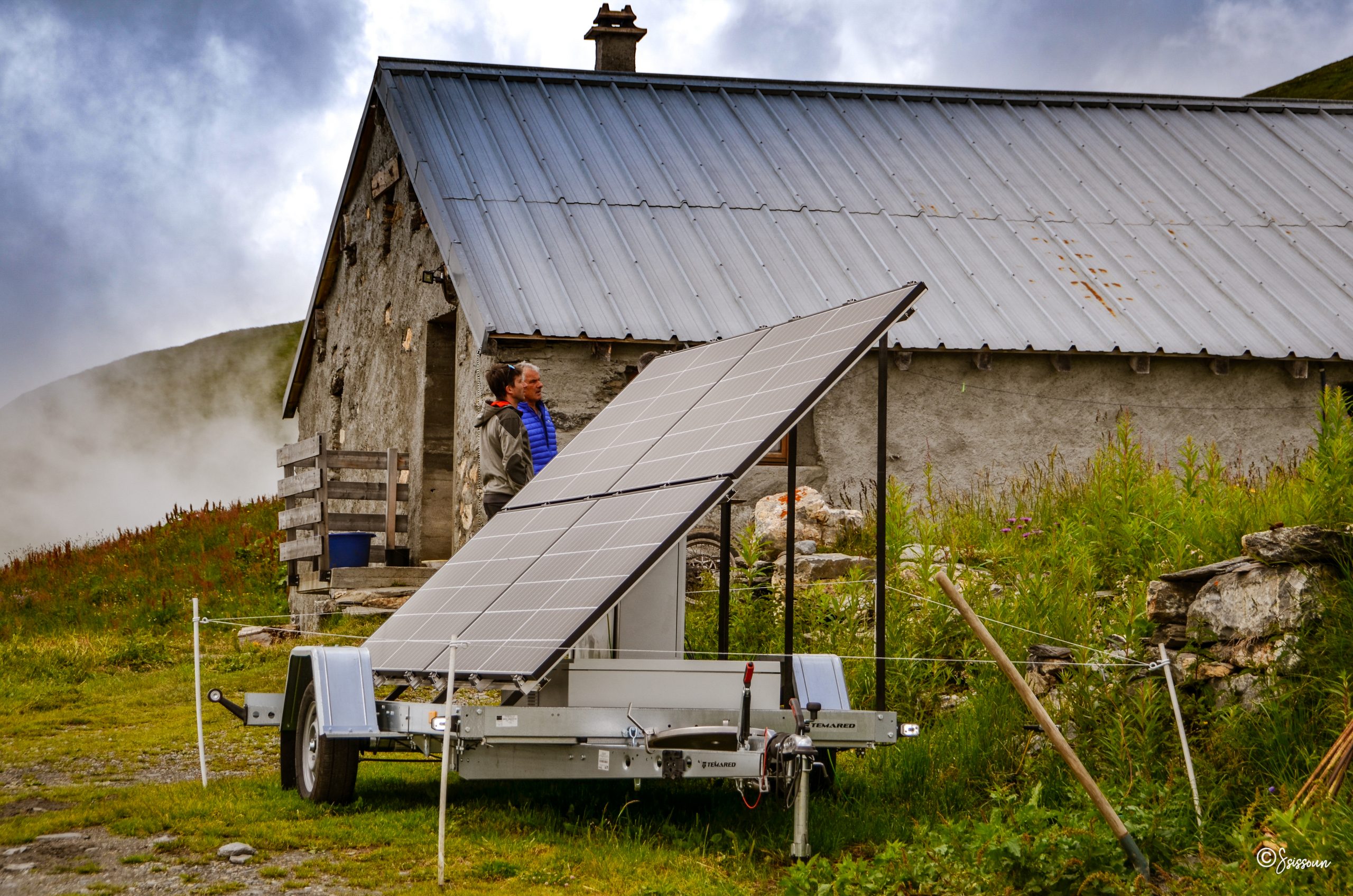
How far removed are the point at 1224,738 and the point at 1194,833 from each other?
60cm

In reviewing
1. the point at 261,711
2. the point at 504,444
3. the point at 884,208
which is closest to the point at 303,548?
the point at 504,444

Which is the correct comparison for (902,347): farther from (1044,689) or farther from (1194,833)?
(1194,833)

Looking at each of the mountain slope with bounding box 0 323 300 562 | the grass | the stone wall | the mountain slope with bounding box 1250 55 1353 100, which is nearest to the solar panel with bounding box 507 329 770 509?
the grass

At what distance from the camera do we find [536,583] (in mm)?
5688

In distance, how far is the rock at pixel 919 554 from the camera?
28.1 feet

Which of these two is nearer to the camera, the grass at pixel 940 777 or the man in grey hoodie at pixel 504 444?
the grass at pixel 940 777

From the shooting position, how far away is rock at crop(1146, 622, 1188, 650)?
620 cm

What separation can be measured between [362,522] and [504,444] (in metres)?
6.25

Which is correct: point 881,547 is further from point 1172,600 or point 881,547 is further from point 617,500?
point 1172,600

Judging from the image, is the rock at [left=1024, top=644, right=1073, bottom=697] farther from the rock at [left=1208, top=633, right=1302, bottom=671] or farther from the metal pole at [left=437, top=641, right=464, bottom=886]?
the metal pole at [left=437, top=641, right=464, bottom=886]

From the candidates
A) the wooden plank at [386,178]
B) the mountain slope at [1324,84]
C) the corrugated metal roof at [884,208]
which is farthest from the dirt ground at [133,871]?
the mountain slope at [1324,84]

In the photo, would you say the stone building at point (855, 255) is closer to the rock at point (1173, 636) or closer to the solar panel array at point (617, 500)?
the solar panel array at point (617, 500)

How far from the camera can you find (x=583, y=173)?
15461 mm

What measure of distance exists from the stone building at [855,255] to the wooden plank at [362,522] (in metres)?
0.20
